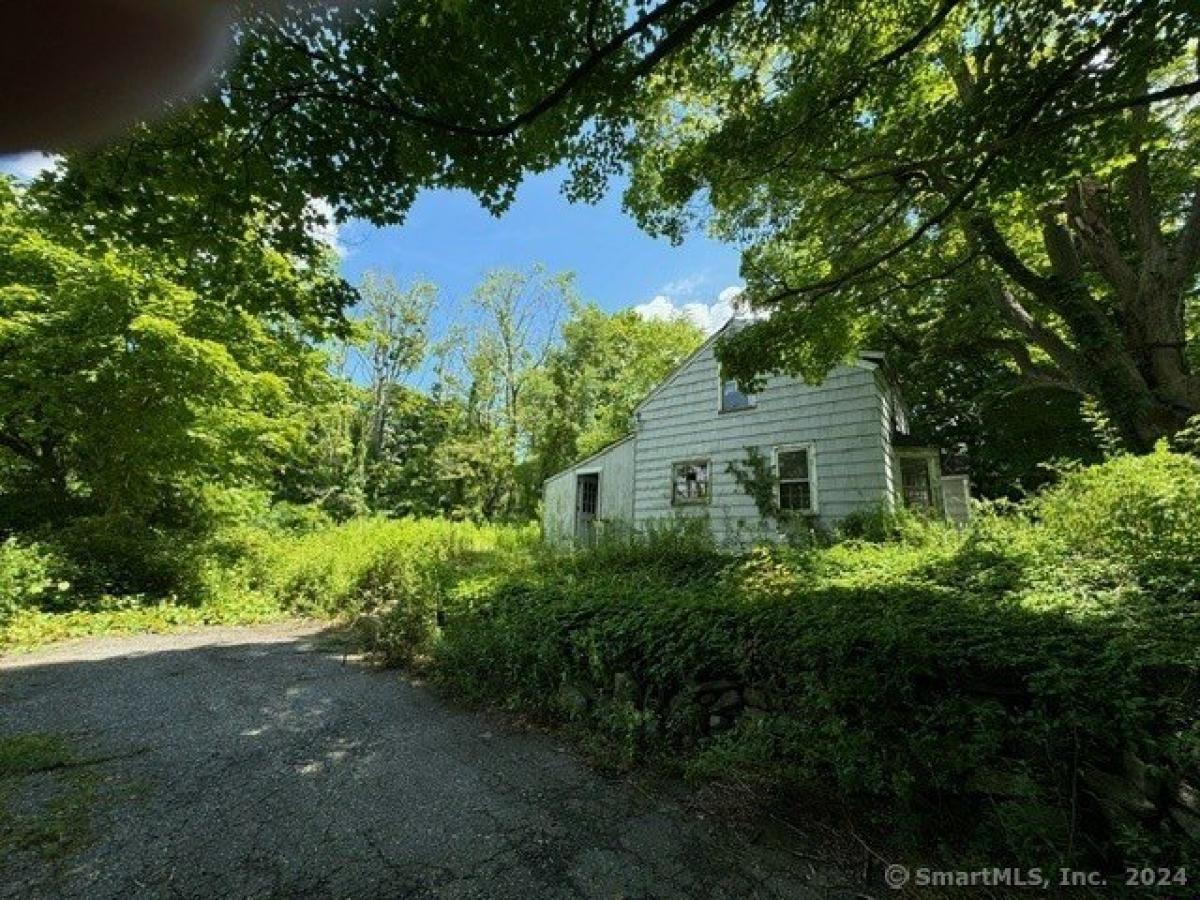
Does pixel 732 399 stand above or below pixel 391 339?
below

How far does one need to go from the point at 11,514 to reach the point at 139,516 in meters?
2.09

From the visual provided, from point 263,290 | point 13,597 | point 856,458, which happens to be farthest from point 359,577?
point 856,458

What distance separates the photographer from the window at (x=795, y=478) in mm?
10188

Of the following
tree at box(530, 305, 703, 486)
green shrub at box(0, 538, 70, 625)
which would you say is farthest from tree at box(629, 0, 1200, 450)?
tree at box(530, 305, 703, 486)

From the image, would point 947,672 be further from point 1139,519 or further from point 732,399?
point 732,399

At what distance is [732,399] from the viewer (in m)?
11.6

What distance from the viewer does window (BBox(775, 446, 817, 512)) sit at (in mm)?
10188

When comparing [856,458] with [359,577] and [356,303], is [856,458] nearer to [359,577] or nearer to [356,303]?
[356,303]

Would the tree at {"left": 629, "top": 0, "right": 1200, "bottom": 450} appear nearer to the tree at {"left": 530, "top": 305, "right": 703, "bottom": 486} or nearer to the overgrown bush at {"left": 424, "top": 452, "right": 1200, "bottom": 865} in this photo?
the overgrown bush at {"left": 424, "top": 452, "right": 1200, "bottom": 865}

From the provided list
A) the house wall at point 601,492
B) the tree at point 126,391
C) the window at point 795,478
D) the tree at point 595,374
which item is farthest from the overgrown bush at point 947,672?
the tree at point 595,374

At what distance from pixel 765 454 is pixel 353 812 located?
9.35 metres

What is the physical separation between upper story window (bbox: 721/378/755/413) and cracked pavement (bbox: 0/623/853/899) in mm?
8476

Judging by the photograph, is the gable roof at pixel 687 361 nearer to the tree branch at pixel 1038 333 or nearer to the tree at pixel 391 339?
the tree branch at pixel 1038 333

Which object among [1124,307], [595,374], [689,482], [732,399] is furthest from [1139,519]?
[595,374]
